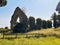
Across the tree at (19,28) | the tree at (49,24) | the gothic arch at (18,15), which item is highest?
the gothic arch at (18,15)

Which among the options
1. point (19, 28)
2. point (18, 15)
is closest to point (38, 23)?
point (18, 15)

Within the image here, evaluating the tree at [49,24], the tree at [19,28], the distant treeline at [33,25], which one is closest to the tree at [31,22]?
the distant treeline at [33,25]

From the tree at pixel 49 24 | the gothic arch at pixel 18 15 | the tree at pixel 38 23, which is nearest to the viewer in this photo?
the gothic arch at pixel 18 15

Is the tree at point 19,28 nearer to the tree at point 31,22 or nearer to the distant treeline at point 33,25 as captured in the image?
the distant treeline at point 33,25

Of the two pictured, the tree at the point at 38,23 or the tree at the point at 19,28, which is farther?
the tree at the point at 38,23

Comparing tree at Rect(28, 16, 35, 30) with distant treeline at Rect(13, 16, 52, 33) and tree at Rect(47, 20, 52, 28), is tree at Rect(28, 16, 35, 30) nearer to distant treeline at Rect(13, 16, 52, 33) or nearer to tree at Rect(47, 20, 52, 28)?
distant treeline at Rect(13, 16, 52, 33)

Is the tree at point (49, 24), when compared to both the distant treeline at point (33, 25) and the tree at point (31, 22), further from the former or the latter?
the tree at point (31, 22)

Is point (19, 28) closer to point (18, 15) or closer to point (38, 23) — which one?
point (38, 23)

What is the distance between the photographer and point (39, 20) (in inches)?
3580

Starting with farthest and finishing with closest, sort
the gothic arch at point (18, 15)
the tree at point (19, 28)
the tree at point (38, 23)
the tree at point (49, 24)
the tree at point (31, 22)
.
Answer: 1. the tree at point (49, 24)
2. the tree at point (38, 23)
3. the gothic arch at point (18, 15)
4. the tree at point (31, 22)
5. the tree at point (19, 28)

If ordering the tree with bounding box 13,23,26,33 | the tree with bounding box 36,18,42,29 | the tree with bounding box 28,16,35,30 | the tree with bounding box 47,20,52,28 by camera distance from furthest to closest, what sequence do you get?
1. the tree with bounding box 47,20,52,28
2. the tree with bounding box 36,18,42,29
3. the tree with bounding box 28,16,35,30
4. the tree with bounding box 13,23,26,33

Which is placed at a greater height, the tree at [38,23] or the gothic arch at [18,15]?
the gothic arch at [18,15]

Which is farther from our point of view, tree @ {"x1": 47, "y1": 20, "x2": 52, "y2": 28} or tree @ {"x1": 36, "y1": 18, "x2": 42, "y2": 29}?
tree @ {"x1": 47, "y1": 20, "x2": 52, "y2": 28}

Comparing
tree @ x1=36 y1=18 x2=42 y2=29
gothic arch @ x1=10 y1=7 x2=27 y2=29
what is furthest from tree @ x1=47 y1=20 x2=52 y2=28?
gothic arch @ x1=10 y1=7 x2=27 y2=29
